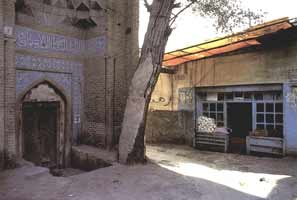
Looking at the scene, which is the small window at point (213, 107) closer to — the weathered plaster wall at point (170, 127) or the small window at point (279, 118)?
the weathered plaster wall at point (170, 127)

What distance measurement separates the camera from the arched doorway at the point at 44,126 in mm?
7969

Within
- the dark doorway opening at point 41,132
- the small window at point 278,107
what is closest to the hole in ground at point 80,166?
the dark doorway opening at point 41,132

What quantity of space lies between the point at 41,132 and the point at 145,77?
13.2 feet

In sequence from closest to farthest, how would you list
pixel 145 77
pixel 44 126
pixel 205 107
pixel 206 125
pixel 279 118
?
pixel 145 77
pixel 44 126
pixel 279 118
pixel 206 125
pixel 205 107

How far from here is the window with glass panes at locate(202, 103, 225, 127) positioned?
10.5m

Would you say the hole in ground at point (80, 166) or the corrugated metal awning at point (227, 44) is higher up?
the corrugated metal awning at point (227, 44)

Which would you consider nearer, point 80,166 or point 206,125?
point 80,166

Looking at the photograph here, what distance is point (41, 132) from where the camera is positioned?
842 centimetres

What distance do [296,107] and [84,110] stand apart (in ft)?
23.1

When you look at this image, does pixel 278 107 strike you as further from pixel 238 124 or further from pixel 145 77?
pixel 145 77

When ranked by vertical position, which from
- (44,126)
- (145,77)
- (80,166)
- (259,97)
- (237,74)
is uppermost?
(237,74)

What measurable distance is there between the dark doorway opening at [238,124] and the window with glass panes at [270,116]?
0.52 meters

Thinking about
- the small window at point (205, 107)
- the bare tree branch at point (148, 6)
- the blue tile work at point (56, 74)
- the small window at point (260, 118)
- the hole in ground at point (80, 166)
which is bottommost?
the hole in ground at point (80, 166)

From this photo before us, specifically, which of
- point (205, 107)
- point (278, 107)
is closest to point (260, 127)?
point (278, 107)
